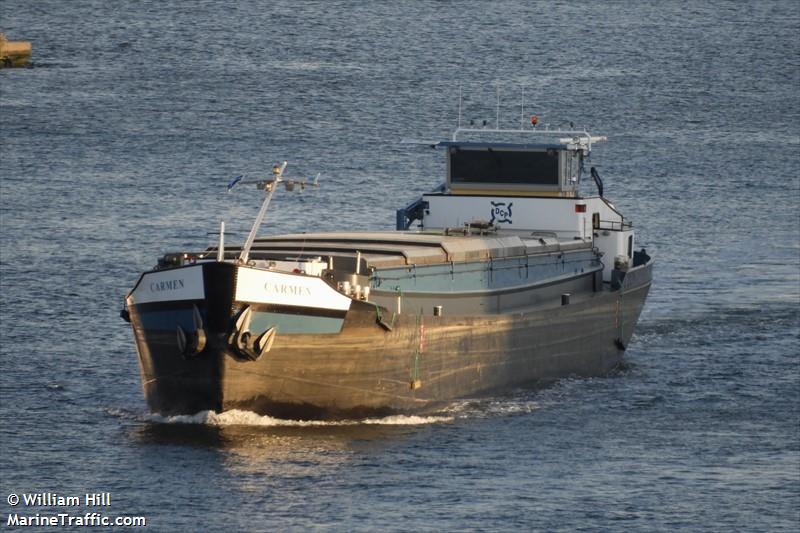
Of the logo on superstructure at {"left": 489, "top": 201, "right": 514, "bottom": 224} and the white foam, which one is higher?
the logo on superstructure at {"left": 489, "top": 201, "right": 514, "bottom": 224}

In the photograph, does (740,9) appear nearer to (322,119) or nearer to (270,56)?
(270,56)

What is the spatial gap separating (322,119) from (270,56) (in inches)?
1291

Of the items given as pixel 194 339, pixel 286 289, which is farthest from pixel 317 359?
pixel 194 339

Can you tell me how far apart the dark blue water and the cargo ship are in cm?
99

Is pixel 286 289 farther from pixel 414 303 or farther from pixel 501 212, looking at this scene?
pixel 501 212

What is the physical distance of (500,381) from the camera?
53.4 metres

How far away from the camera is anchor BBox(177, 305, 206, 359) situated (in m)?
45.2

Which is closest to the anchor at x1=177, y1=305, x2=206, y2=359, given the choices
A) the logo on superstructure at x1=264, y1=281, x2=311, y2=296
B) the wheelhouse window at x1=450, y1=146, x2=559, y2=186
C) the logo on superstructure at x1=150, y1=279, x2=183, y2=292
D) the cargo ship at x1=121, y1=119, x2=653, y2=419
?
the cargo ship at x1=121, y1=119, x2=653, y2=419

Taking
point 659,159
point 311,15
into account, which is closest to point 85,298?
point 659,159

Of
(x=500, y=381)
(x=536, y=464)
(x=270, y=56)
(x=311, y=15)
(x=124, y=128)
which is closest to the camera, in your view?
(x=536, y=464)

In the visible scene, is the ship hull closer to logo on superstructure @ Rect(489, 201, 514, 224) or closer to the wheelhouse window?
logo on superstructure @ Rect(489, 201, 514, 224)

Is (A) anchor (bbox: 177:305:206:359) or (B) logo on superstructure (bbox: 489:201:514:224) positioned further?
(B) logo on superstructure (bbox: 489:201:514:224)

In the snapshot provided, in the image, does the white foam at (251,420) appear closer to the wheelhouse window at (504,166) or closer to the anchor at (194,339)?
the anchor at (194,339)

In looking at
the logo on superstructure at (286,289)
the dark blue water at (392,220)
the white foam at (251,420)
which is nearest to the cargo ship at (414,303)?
the logo on superstructure at (286,289)
